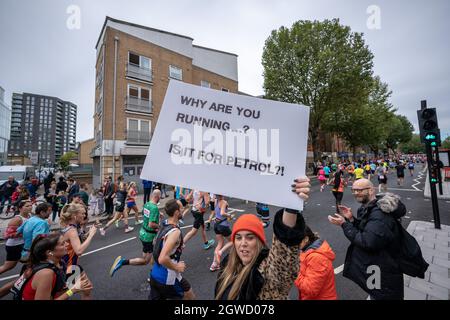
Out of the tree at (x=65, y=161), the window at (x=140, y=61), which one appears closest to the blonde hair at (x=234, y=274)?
the window at (x=140, y=61)

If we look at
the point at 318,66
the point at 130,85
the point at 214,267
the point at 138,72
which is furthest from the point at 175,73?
the point at 214,267

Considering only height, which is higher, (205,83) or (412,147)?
(205,83)

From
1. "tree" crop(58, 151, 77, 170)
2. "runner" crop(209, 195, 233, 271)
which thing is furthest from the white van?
"tree" crop(58, 151, 77, 170)

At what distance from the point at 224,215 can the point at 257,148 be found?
3240 mm

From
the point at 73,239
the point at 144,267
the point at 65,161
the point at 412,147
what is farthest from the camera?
the point at 412,147

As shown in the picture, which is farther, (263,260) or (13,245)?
(13,245)

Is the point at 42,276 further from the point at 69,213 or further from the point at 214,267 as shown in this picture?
the point at 214,267

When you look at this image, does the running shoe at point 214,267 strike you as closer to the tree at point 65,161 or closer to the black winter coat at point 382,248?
the black winter coat at point 382,248

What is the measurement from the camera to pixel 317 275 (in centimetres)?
173

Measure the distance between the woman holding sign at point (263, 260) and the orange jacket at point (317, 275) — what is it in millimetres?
406

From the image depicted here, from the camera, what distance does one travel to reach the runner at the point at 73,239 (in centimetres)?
273

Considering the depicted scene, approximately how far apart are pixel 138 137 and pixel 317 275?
62.4 feet
